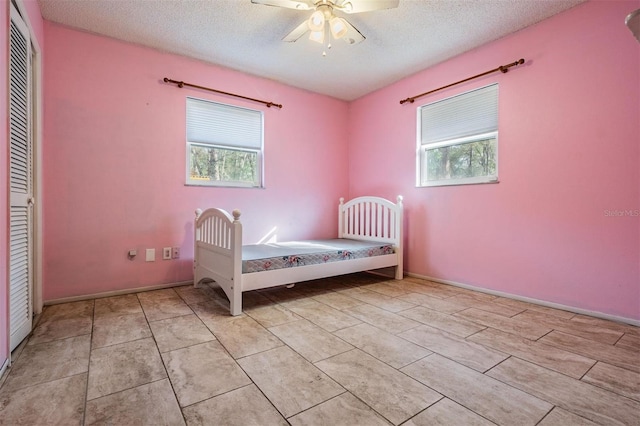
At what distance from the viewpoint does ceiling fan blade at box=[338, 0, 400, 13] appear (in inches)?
78.6

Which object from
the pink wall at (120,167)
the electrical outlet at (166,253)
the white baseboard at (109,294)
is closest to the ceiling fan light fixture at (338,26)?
the pink wall at (120,167)

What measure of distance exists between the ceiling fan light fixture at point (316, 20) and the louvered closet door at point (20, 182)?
1.72m

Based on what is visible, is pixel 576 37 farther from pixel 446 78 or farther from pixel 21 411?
pixel 21 411

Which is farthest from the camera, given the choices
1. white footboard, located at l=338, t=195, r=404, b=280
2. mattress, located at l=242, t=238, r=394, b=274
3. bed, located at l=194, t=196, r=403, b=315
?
white footboard, located at l=338, t=195, r=404, b=280

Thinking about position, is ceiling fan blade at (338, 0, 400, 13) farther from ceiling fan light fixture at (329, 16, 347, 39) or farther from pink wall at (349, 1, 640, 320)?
pink wall at (349, 1, 640, 320)

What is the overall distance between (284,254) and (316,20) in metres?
1.78

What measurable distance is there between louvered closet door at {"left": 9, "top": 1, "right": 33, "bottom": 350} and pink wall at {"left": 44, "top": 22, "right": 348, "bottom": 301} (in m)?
0.52

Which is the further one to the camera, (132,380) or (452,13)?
A: (452,13)

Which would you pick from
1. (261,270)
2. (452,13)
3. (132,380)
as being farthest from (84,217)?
(452,13)

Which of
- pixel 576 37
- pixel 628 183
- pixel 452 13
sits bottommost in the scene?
pixel 628 183

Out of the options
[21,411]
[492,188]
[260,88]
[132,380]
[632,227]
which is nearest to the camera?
[21,411]

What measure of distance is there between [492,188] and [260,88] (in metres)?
2.72

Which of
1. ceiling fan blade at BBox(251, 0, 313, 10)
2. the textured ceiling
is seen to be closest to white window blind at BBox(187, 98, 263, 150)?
the textured ceiling

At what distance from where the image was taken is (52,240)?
8.39 ft
